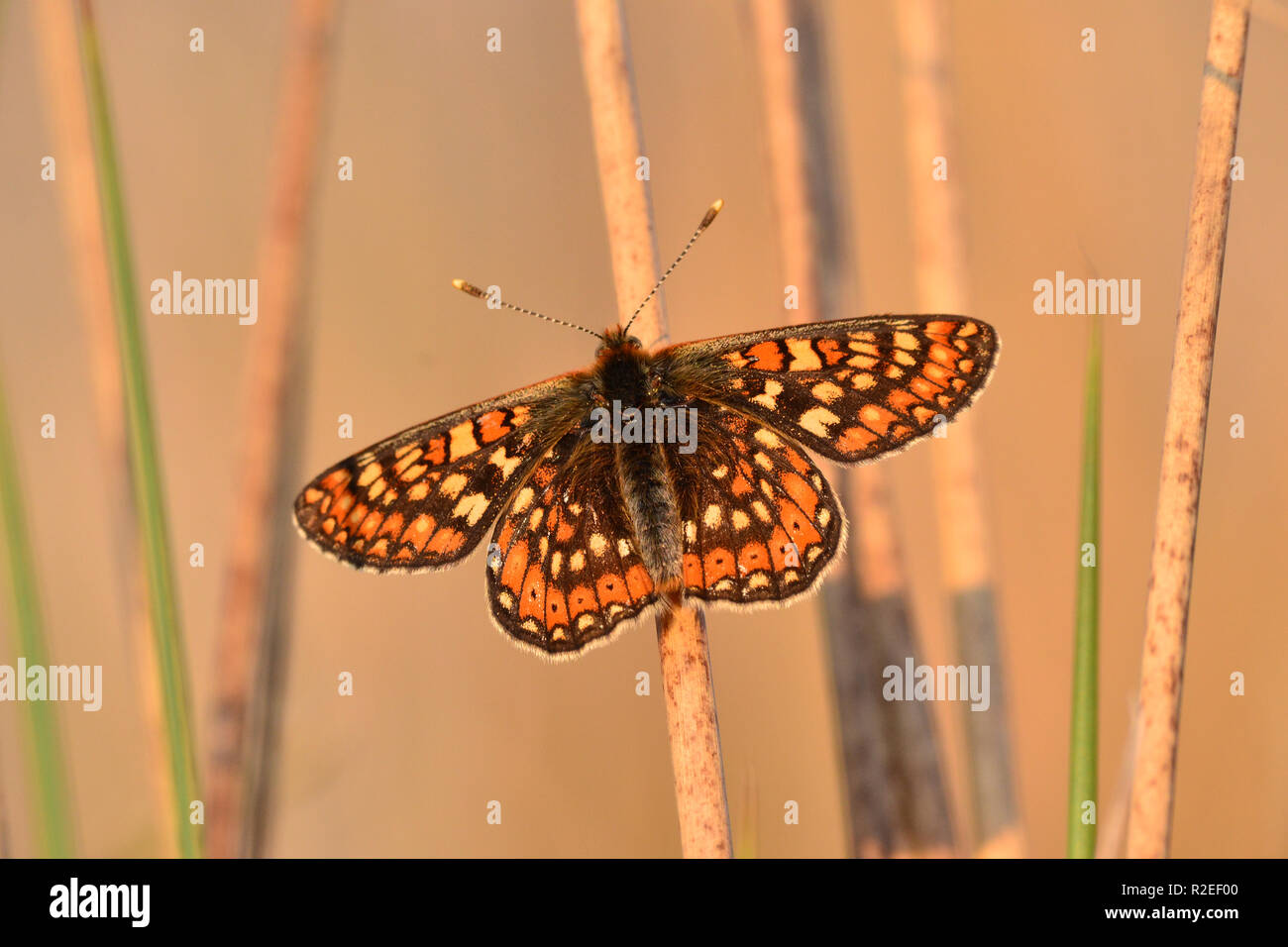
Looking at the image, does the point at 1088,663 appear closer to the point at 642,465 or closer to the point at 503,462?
the point at 642,465

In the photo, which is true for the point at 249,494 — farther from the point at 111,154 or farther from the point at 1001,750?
the point at 1001,750

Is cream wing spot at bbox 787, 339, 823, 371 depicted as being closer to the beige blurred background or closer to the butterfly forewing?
the butterfly forewing

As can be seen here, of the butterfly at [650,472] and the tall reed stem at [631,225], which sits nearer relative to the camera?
the tall reed stem at [631,225]

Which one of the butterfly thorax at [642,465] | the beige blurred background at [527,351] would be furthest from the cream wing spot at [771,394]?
the beige blurred background at [527,351]

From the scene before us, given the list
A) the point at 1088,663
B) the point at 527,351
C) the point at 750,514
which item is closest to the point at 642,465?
the point at 750,514

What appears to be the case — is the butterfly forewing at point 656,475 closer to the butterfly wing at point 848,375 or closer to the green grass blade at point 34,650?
the butterfly wing at point 848,375

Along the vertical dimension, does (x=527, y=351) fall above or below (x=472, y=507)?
above

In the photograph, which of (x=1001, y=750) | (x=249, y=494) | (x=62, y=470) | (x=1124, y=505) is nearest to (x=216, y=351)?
(x=62, y=470)
